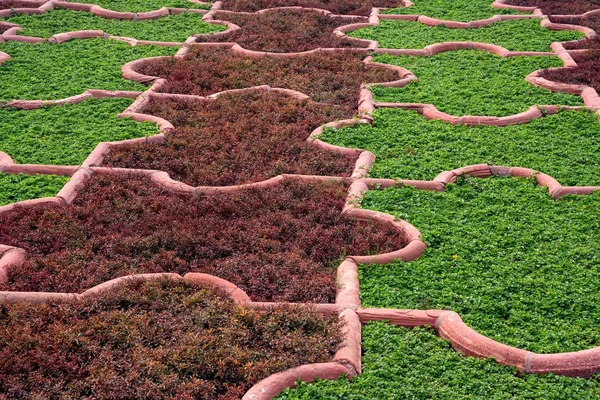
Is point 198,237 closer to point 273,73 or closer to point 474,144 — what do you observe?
point 474,144

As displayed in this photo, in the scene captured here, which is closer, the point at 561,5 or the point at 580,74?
the point at 580,74

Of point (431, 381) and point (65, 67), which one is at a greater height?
point (65, 67)

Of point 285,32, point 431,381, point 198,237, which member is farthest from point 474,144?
point 285,32

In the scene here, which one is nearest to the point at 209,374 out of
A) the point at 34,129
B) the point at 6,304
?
the point at 6,304

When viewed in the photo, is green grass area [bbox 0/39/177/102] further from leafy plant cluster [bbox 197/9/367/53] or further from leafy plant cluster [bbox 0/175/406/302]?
leafy plant cluster [bbox 0/175/406/302]

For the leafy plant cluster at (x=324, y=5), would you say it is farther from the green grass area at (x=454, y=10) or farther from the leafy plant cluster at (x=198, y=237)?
the leafy plant cluster at (x=198, y=237)

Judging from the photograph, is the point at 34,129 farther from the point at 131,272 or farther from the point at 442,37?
the point at 442,37
